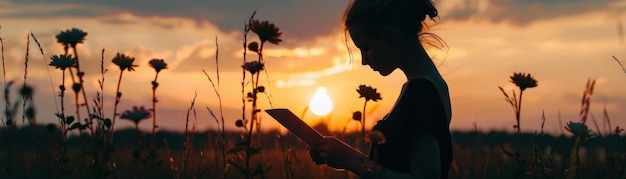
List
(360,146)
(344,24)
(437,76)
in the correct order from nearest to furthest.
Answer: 1. (437,76)
2. (344,24)
3. (360,146)

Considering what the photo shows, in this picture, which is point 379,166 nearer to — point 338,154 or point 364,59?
point 338,154

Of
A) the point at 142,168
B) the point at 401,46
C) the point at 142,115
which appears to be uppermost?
the point at 401,46

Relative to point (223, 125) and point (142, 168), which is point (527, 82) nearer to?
point (223, 125)

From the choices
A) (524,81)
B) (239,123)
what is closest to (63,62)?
(239,123)

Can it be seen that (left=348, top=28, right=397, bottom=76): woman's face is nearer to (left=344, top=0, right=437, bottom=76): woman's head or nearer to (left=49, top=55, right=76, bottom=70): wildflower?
(left=344, top=0, right=437, bottom=76): woman's head

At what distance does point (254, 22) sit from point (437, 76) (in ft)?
3.13

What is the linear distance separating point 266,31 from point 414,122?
0.95m

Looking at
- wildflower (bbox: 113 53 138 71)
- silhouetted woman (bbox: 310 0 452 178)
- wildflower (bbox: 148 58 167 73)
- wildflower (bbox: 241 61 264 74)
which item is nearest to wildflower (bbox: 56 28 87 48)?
wildflower (bbox: 113 53 138 71)

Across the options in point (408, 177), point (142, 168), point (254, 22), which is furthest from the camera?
point (142, 168)

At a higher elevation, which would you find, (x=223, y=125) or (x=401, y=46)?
(x=401, y=46)

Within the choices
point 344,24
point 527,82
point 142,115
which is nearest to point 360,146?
point 527,82

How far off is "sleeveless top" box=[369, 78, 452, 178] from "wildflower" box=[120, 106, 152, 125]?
1457mm

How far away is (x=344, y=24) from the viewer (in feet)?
11.5

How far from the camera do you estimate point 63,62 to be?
4.30m
